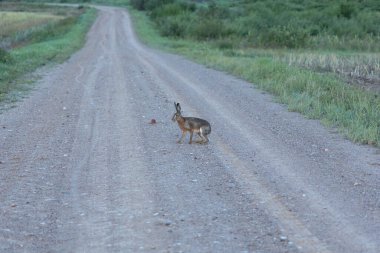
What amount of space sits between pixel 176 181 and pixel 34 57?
2228 centimetres

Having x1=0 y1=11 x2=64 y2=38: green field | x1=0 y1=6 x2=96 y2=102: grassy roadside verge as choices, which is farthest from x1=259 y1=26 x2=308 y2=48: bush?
x1=0 y1=11 x2=64 y2=38: green field

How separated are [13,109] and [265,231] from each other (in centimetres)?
1020

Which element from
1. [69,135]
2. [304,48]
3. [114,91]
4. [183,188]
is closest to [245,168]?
[183,188]

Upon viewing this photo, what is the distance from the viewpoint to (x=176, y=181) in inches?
376

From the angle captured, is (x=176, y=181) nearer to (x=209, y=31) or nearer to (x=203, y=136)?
(x=203, y=136)

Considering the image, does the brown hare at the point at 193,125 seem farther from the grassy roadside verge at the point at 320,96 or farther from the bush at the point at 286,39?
the bush at the point at 286,39

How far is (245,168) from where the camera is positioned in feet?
33.8

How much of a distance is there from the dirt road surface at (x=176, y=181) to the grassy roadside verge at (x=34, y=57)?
2.50 meters

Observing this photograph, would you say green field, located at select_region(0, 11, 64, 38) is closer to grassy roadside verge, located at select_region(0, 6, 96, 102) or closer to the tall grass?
the tall grass

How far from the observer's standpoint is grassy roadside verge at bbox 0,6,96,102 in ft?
66.5

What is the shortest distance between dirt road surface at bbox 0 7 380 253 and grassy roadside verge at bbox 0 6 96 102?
2.50 meters

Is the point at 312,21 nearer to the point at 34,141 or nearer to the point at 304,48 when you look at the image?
the point at 304,48

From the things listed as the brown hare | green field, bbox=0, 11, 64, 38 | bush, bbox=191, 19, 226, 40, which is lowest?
green field, bbox=0, 11, 64, 38

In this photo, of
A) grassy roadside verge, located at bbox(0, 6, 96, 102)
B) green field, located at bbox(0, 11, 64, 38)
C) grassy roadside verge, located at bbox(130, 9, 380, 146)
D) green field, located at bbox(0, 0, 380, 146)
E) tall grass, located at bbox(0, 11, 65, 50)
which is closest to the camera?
grassy roadside verge, located at bbox(130, 9, 380, 146)
